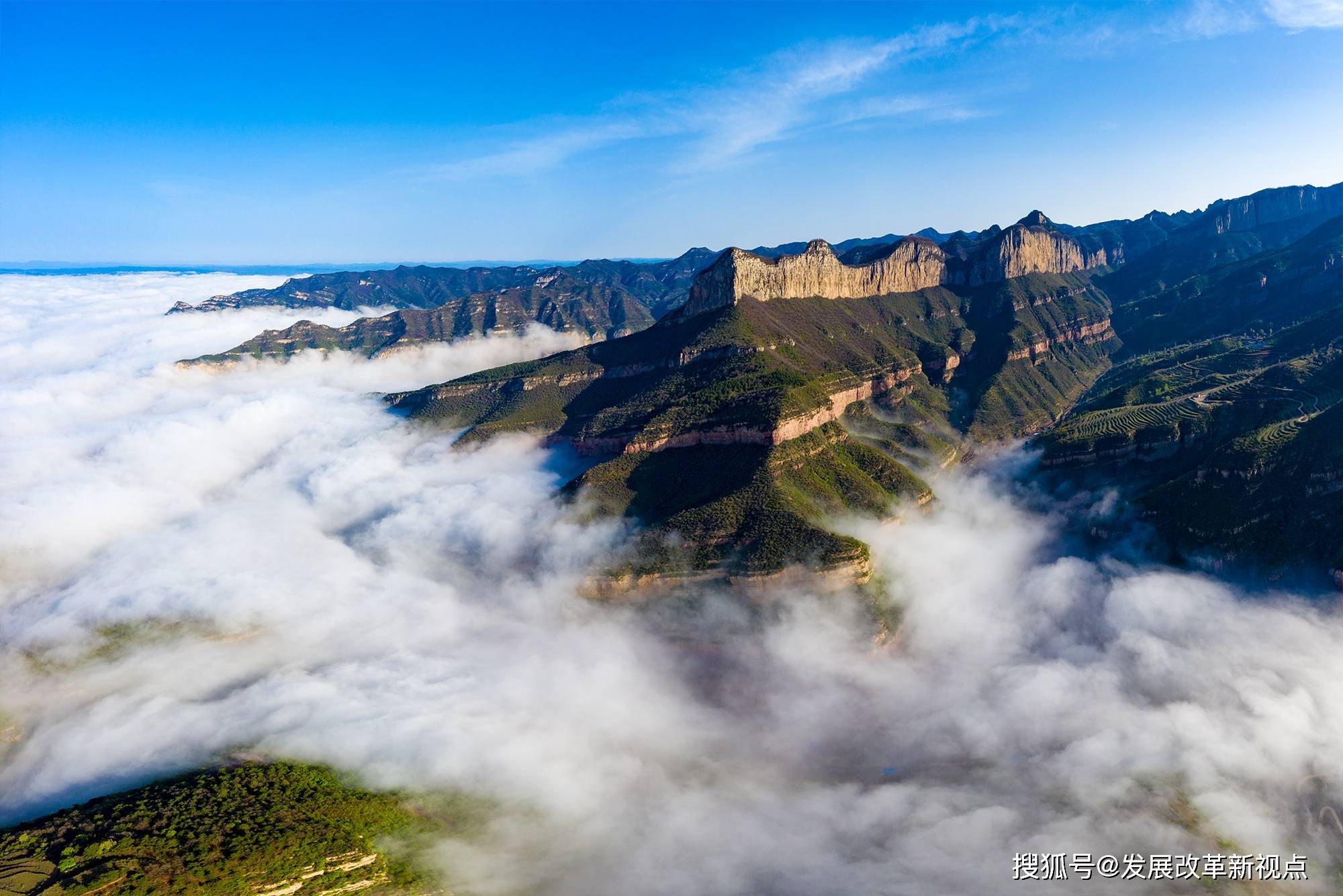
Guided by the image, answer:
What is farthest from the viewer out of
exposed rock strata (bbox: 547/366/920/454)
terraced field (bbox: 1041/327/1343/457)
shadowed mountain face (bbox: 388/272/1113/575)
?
exposed rock strata (bbox: 547/366/920/454)

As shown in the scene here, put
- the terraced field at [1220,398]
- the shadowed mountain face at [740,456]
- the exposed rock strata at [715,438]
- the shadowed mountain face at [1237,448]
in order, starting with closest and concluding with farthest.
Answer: the shadowed mountain face at [1237,448], the shadowed mountain face at [740,456], the terraced field at [1220,398], the exposed rock strata at [715,438]

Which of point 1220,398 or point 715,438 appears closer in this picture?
point 715,438

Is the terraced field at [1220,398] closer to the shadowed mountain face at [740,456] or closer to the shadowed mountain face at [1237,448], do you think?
the shadowed mountain face at [1237,448]

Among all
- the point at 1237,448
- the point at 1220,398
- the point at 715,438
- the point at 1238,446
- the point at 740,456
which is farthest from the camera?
the point at 1220,398

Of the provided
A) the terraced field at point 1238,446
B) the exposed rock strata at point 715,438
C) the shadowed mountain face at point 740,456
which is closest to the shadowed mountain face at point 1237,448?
the terraced field at point 1238,446

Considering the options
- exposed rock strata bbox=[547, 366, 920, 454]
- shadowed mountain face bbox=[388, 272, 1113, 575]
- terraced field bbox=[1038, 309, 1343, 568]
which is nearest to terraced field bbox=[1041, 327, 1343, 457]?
terraced field bbox=[1038, 309, 1343, 568]

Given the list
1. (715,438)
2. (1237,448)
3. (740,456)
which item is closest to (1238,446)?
(1237,448)

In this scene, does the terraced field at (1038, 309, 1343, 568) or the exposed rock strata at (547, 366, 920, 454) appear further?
the exposed rock strata at (547, 366, 920, 454)

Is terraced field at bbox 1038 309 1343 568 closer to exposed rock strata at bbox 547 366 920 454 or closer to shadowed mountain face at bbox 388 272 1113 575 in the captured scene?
shadowed mountain face at bbox 388 272 1113 575

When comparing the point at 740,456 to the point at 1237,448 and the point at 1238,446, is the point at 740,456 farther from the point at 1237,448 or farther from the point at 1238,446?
the point at 1238,446

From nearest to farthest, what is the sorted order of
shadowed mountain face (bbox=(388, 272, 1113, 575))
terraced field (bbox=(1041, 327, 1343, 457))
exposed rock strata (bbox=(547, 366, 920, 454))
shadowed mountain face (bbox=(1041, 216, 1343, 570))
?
shadowed mountain face (bbox=(1041, 216, 1343, 570)), shadowed mountain face (bbox=(388, 272, 1113, 575)), terraced field (bbox=(1041, 327, 1343, 457)), exposed rock strata (bbox=(547, 366, 920, 454))

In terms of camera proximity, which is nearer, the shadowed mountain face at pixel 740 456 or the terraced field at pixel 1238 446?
the terraced field at pixel 1238 446

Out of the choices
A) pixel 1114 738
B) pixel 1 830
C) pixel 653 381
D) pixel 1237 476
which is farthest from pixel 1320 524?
pixel 1 830
